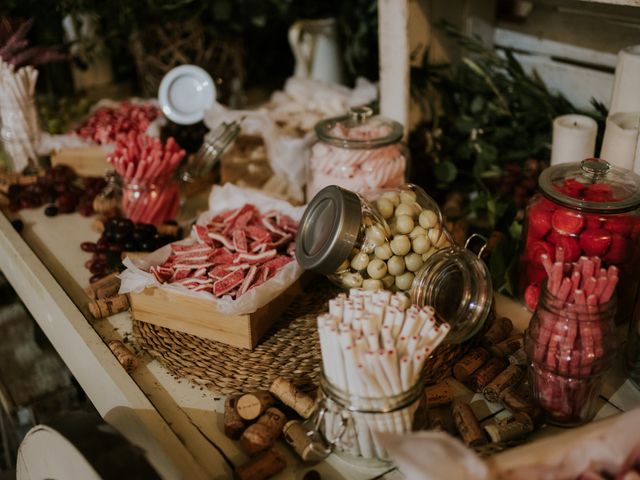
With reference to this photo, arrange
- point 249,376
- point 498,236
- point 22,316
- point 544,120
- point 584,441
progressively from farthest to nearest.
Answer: point 22,316 < point 544,120 < point 498,236 < point 249,376 < point 584,441

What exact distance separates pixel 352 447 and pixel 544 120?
3.04 ft

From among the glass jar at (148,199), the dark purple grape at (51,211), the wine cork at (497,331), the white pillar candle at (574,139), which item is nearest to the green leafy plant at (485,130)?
the white pillar candle at (574,139)

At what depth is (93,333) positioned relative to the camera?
3.79 feet

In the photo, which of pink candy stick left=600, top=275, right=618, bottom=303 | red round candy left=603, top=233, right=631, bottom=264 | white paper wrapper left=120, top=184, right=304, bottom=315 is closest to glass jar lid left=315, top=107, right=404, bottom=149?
white paper wrapper left=120, top=184, right=304, bottom=315

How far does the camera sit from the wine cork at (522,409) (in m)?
0.94

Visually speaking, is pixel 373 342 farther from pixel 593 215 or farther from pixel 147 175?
pixel 147 175

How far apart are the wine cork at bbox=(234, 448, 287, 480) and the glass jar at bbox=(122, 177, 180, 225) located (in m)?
0.73

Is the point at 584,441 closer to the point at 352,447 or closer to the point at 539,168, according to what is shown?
the point at 352,447

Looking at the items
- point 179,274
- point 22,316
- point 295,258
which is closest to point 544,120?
point 295,258

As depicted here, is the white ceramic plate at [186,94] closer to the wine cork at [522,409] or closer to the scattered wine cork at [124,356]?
the scattered wine cork at [124,356]

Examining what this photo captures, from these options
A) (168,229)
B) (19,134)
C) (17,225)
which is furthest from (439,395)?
(19,134)

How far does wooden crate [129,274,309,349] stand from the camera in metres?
1.10

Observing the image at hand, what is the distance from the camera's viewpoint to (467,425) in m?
0.91

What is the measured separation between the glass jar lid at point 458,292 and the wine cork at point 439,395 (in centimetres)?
8
